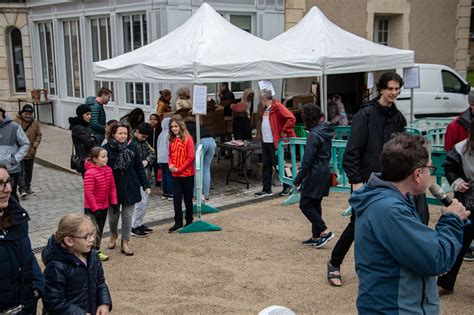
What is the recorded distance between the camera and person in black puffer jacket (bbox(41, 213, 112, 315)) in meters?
3.30

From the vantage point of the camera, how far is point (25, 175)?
938 centimetres

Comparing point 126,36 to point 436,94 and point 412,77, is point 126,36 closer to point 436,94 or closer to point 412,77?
A: point 412,77

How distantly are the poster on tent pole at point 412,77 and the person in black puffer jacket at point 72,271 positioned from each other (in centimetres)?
903

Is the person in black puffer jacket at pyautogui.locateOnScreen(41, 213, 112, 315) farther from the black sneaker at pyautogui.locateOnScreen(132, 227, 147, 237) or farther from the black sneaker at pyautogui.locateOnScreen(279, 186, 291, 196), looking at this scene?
the black sneaker at pyautogui.locateOnScreen(279, 186, 291, 196)

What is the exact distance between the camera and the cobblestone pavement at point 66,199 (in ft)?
25.2

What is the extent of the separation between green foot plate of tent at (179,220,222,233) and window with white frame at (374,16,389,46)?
465 inches

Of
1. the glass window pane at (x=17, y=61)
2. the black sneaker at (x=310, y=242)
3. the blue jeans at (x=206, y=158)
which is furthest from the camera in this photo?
the glass window pane at (x=17, y=61)

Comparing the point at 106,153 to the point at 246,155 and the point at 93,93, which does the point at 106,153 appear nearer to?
the point at 246,155

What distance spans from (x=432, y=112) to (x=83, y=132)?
31.5 feet

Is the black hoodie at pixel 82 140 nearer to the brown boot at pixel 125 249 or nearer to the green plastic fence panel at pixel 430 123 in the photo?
the brown boot at pixel 125 249

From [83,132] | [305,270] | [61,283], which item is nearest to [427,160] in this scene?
[61,283]

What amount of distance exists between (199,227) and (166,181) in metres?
2.05

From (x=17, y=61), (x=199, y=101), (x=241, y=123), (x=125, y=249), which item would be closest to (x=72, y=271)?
(x=125, y=249)

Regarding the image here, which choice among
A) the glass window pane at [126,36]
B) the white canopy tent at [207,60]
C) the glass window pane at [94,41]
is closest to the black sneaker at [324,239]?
the white canopy tent at [207,60]
